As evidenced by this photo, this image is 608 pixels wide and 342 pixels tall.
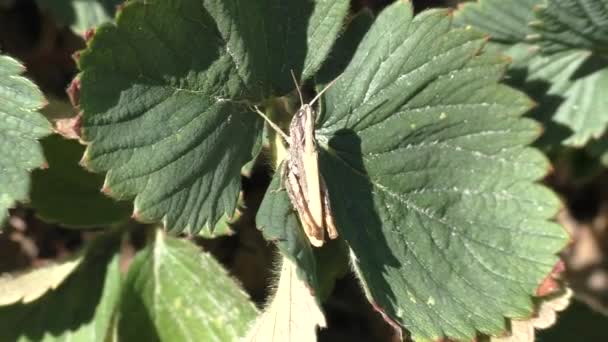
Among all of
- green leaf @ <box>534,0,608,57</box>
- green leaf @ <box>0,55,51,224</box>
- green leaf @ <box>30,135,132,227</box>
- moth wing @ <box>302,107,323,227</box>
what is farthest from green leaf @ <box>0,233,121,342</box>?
green leaf @ <box>534,0,608,57</box>

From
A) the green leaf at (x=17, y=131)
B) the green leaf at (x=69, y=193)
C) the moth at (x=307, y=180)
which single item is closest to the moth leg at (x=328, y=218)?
the moth at (x=307, y=180)

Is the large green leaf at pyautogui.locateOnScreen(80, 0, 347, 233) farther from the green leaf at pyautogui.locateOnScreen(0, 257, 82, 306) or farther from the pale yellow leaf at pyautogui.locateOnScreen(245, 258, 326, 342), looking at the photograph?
the green leaf at pyautogui.locateOnScreen(0, 257, 82, 306)

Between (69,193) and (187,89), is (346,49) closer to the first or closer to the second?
(187,89)

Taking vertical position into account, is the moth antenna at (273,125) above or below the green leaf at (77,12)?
below

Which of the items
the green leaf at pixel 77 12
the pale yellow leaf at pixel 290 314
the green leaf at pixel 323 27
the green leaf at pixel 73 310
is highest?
the green leaf at pixel 77 12

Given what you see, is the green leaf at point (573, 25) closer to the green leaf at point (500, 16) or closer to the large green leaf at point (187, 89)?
the green leaf at point (500, 16)

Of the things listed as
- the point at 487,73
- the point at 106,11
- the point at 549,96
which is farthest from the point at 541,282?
the point at 106,11
